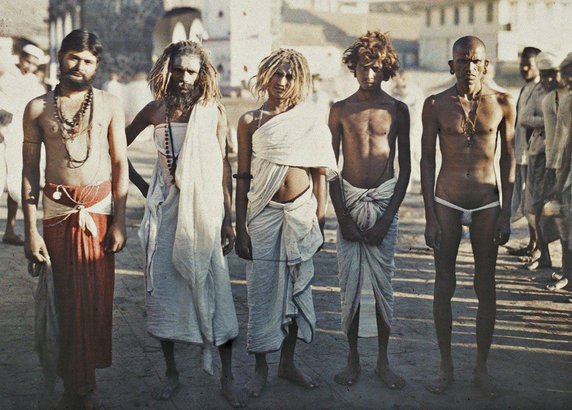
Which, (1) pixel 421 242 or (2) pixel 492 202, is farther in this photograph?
(1) pixel 421 242

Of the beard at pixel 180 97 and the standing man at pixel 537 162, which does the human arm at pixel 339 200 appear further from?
the standing man at pixel 537 162

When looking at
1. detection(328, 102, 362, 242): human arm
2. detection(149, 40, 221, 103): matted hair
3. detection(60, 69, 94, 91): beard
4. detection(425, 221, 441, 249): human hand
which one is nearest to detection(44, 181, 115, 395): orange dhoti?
detection(60, 69, 94, 91): beard

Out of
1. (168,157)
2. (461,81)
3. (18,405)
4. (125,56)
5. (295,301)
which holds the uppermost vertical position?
(125,56)

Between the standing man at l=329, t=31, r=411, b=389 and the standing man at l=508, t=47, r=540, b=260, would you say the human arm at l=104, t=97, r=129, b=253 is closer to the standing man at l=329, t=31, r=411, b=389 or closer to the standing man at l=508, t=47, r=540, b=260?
the standing man at l=329, t=31, r=411, b=389

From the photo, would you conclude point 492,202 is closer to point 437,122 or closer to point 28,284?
point 437,122

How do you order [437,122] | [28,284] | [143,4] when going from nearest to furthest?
[437,122]
[28,284]
[143,4]

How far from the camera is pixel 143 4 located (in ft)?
102

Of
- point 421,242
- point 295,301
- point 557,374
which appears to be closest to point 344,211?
point 295,301

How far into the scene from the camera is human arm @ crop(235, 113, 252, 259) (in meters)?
5.10

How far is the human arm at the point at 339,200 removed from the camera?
5.24 m

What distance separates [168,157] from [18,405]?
5.28 feet

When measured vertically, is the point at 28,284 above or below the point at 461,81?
below

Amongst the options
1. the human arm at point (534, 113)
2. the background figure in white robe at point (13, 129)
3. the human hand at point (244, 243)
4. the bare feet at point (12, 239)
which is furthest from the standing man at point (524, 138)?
the bare feet at point (12, 239)

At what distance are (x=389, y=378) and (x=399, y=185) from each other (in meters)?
1.15
